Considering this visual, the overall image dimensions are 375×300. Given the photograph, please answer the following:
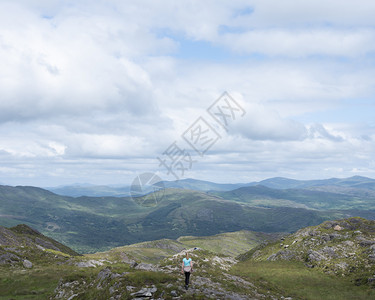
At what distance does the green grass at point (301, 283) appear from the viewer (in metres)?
49.4

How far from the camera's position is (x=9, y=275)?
5144 cm

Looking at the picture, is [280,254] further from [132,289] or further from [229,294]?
[132,289]

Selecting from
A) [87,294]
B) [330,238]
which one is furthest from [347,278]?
[87,294]

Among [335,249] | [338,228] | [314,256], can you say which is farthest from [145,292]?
[338,228]

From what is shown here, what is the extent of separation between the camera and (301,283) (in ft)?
189

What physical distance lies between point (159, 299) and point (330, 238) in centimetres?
7996

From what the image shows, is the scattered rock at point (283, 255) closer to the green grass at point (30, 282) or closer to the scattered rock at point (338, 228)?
the scattered rock at point (338, 228)

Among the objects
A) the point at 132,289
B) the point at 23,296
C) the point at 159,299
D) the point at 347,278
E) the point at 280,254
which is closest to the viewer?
the point at 159,299

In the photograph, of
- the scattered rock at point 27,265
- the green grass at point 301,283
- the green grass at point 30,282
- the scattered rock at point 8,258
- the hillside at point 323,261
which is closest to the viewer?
the green grass at point 30,282

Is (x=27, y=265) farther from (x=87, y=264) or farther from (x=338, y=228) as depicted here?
(x=338, y=228)

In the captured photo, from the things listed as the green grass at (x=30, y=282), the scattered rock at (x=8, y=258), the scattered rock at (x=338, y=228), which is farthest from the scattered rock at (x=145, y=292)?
the scattered rock at (x=338, y=228)

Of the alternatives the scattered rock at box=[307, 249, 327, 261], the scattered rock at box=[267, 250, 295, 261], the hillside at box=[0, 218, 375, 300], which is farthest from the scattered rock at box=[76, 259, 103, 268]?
the scattered rock at box=[307, 249, 327, 261]

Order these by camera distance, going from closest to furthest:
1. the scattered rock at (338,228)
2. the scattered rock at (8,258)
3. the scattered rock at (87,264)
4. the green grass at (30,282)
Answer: the green grass at (30,282) → the scattered rock at (8,258) → the scattered rock at (87,264) → the scattered rock at (338,228)

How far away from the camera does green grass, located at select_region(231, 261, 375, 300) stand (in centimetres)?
4937
